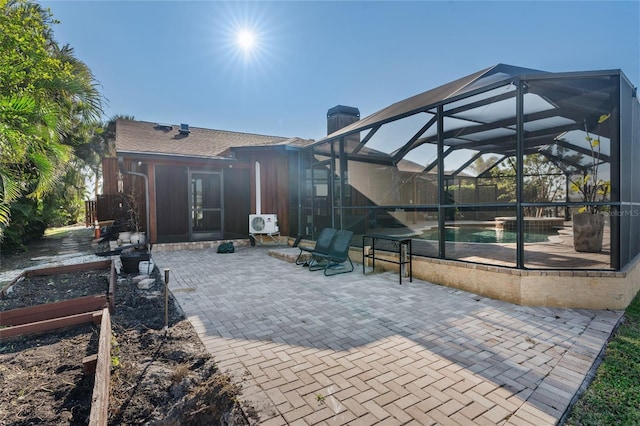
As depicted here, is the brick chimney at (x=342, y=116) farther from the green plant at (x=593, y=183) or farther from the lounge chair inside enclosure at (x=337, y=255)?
the green plant at (x=593, y=183)

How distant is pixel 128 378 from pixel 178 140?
1055 cm

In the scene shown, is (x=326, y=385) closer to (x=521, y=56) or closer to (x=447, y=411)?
(x=447, y=411)

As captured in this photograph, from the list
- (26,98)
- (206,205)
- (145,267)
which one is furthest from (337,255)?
(206,205)

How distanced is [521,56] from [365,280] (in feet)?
26.7

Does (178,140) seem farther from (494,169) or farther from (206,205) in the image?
(494,169)

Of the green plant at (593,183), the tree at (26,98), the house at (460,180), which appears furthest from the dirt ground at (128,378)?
the green plant at (593,183)

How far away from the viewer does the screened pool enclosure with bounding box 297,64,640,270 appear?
4234mm

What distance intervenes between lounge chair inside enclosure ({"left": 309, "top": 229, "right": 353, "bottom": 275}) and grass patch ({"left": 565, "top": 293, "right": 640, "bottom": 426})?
13.1ft

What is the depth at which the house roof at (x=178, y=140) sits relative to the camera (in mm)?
9633

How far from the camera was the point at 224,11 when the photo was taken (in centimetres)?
791

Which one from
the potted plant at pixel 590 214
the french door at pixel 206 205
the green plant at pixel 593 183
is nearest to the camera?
the green plant at pixel 593 183

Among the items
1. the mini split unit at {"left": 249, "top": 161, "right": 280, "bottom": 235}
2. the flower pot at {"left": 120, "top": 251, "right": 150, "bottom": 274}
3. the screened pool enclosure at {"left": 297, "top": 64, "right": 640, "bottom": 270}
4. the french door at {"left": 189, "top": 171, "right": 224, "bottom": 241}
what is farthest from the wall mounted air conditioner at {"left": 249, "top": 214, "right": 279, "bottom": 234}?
the flower pot at {"left": 120, "top": 251, "right": 150, "bottom": 274}

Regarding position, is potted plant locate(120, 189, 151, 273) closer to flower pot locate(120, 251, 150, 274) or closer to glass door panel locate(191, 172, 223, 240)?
flower pot locate(120, 251, 150, 274)

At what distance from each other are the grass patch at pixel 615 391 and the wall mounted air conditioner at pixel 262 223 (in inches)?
326
